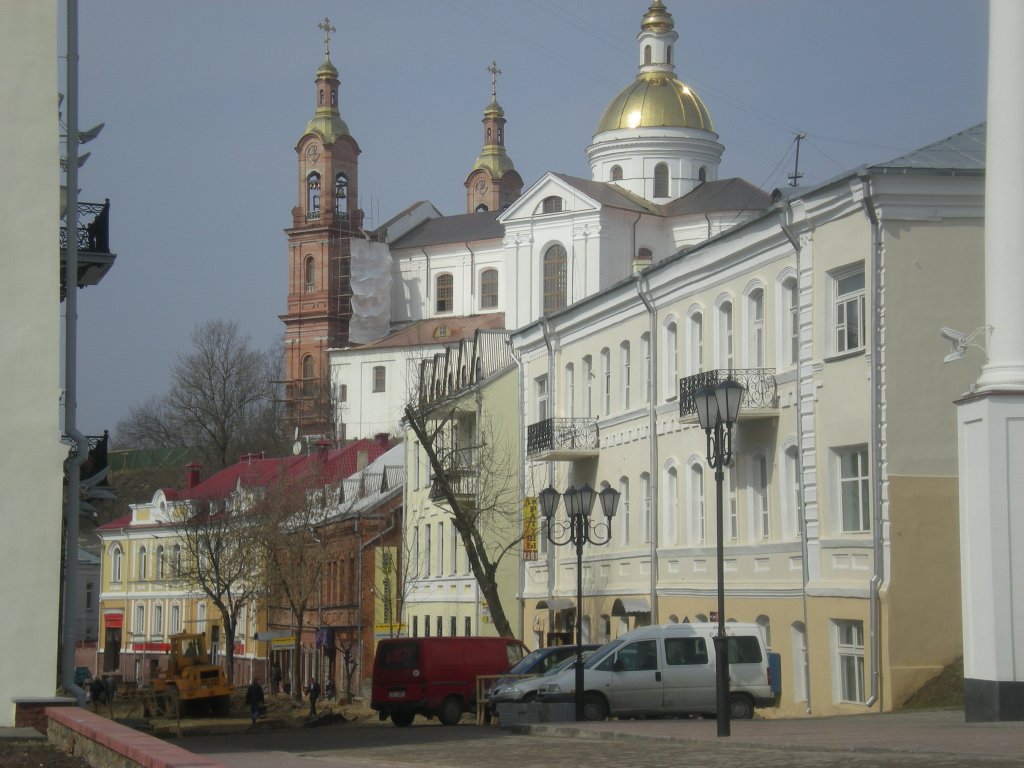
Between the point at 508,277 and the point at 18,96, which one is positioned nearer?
the point at 18,96

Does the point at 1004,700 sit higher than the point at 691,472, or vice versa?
the point at 691,472

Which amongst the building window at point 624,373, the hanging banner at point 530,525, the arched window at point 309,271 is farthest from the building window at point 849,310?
the arched window at point 309,271

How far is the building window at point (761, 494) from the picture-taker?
29719 mm

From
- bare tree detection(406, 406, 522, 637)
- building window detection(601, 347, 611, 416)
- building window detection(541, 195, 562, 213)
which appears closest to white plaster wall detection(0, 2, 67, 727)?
building window detection(601, 347, 611, 416)

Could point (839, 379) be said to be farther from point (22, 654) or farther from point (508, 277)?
point (508, 277)

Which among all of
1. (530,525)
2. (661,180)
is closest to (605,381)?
(530,525)

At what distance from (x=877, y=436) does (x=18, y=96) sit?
13122 mm

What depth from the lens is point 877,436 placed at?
2542 cm

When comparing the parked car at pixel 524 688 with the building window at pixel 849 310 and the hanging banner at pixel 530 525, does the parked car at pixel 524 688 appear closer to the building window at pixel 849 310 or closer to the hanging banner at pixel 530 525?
the building window at pixel 849 310

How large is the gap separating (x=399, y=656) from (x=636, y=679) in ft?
22.4

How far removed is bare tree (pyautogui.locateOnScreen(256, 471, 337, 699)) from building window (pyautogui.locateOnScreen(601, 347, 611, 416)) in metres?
16.6

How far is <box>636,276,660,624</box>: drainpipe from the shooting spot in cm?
3453

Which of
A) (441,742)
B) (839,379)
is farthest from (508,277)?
(441,742)

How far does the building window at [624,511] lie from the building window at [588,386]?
2.62 m
